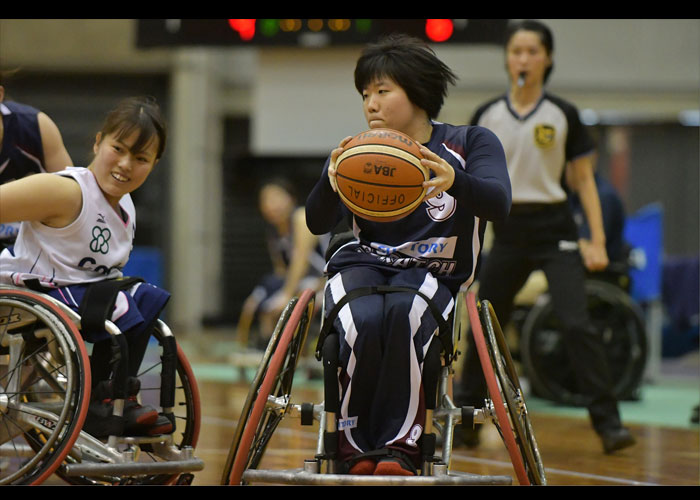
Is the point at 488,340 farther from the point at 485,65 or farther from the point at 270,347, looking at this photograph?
the point at 485,65

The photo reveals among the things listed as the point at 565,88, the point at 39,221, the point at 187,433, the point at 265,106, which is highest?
the point at 565,88

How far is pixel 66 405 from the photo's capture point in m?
2.46

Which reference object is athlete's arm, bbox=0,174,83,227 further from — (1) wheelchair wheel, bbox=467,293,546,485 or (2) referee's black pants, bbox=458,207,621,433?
(2) referee's black pants, bbox=458,207,621,433

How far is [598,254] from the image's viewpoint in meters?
4.19

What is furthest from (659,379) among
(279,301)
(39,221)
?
(39,221)

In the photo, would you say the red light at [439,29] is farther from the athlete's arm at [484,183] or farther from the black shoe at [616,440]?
the athlete's arm at [484,183]

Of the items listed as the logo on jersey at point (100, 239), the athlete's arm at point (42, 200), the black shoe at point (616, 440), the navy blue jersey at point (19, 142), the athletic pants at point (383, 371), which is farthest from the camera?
the black shoe at point (616, 440)

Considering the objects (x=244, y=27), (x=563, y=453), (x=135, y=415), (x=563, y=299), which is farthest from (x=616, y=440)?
(x=244, y=27)

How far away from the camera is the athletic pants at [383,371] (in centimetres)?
244

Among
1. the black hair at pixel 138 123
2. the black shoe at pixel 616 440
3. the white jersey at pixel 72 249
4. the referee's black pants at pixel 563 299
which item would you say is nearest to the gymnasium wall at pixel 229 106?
the referee's black pants at pixel 563 299

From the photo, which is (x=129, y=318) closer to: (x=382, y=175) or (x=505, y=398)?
(x=382, y=175)

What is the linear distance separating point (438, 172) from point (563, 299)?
1775 mm

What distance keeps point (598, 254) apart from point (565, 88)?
674 centimetres

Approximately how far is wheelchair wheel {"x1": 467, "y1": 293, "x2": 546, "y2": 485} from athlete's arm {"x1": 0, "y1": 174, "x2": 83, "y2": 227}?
1066 millimetres
